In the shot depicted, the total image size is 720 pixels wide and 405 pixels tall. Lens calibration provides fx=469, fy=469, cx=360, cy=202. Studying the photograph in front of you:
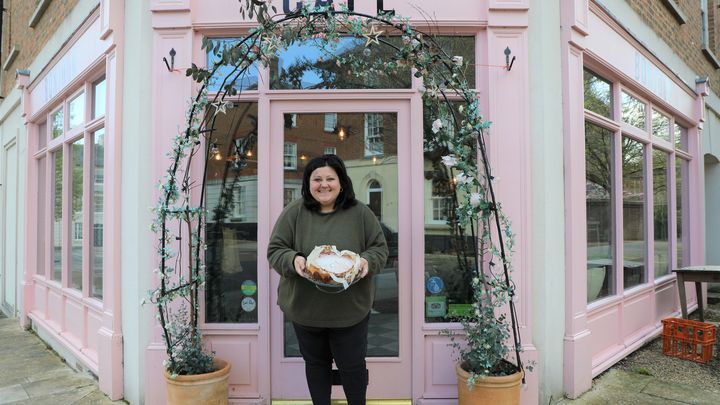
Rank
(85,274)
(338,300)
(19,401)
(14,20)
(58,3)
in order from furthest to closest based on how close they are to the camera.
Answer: (14,20) → (58,3) → (85,274) → (19,401) → (338,300)

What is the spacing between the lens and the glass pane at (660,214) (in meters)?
5.76

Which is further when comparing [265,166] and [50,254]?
[50,254]

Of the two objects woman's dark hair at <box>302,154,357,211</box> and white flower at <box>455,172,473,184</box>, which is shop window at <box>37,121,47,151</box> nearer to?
woman's dark hair at <box>302,154,357,211</box>

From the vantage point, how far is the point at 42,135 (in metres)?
6.48

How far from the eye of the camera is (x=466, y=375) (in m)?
2.99

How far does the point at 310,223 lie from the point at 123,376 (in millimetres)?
2200

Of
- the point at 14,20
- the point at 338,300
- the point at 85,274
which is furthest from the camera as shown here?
the point at 14,20

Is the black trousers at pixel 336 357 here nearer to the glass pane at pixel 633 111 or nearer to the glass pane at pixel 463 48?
the glass pane at pixel 463 48

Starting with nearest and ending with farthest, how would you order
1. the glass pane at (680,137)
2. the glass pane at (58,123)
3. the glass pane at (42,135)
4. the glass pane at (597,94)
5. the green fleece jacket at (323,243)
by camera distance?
the green fleece jacket at (323,243) < the glass pane at (597,94) < the glass pane at (58,123) < the glass pane at (42,135) < the glass pane at (680,137)

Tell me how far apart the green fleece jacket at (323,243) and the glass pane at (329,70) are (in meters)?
1.16

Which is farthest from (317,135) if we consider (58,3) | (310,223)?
(58,3)

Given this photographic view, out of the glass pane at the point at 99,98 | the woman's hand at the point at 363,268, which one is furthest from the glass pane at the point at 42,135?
the woman's hand at the point at 363,268

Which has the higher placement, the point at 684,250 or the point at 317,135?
the point at 317,135

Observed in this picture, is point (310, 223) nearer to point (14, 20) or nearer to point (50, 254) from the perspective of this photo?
point (50, 254)
